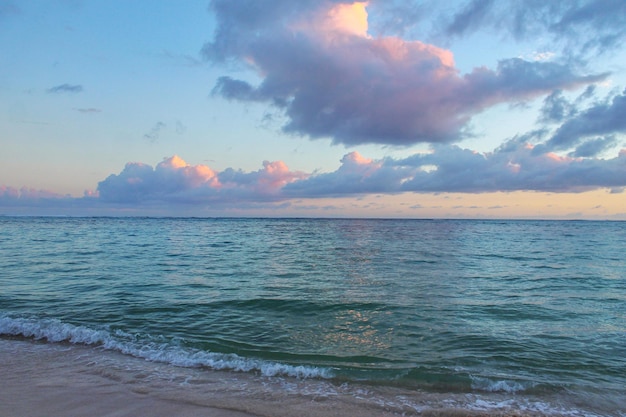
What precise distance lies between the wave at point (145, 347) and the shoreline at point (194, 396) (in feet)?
1.15

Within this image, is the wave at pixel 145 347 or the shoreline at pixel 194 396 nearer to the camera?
the shoreline at pixel 194 396

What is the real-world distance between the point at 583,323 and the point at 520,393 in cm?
735

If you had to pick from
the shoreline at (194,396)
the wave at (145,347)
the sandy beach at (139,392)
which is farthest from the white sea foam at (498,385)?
the wave at (145,347)

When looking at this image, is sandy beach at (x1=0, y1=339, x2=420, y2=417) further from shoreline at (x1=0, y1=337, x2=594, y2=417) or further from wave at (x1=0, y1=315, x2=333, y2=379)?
wave at (x1=0, y1=315, x2=333, y2=379)

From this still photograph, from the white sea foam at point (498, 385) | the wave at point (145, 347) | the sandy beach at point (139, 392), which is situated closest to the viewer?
the sandy beach at point (139, 392)

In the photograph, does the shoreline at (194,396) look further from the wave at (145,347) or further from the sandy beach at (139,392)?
the wave at (145,347)

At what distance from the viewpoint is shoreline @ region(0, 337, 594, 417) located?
6.92m

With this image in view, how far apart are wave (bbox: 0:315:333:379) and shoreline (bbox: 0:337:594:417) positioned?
1.15ft

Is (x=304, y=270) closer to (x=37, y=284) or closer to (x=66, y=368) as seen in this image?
(x=37, y=284)

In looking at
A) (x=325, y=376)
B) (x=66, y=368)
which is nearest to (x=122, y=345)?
(x=66, y=368)

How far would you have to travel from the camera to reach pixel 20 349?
33.9 ft

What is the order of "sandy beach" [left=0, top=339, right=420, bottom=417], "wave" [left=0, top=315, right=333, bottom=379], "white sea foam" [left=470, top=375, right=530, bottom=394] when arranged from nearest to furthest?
"sandy beach" [left=0, top=339, right=420, bottom=417] → "white sea foam" [left=470, top=375, right=530, bottom=394] → "wave" [left=0, top=315, right=333, bottom=379]

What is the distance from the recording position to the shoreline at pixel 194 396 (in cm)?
692

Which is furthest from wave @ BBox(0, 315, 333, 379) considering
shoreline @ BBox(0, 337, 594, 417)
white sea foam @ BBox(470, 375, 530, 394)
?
white sea foam @ BBox(470, 375, 530, 394)
